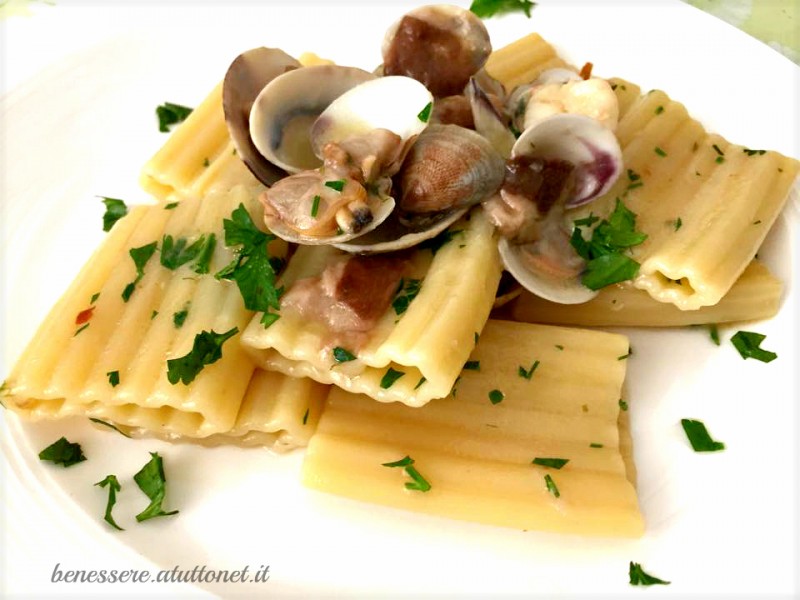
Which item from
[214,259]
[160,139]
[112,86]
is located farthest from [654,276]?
[112,86]

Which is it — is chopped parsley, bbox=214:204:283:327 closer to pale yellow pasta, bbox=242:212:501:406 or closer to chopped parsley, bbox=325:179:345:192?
pale yellow pasta, bbox=242:212:501:406

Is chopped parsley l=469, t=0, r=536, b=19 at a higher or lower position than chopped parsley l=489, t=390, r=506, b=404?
higher

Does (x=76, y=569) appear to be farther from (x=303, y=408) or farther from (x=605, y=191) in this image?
(x=605, y=191)

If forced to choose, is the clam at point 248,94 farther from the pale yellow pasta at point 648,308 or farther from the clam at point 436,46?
the pale yellow pasta at point 648,308

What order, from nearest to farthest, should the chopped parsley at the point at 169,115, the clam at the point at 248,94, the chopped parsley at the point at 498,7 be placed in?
the clam at the point at 248,94
the chopped parsley at the point at 169,115
the chopped parsley at the point at 498,7

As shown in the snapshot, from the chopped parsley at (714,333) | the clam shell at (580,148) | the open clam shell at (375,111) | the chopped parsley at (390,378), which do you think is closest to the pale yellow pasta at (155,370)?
the chopped parsley at (390,378)

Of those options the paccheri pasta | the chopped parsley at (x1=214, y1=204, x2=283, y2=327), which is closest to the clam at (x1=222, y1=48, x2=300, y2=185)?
the paccheri pasta

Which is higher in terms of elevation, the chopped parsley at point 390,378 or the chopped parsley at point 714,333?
the chopped parsley at point 390,378

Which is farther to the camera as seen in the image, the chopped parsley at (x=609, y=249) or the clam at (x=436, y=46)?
the clam at (x=436, y=46)
